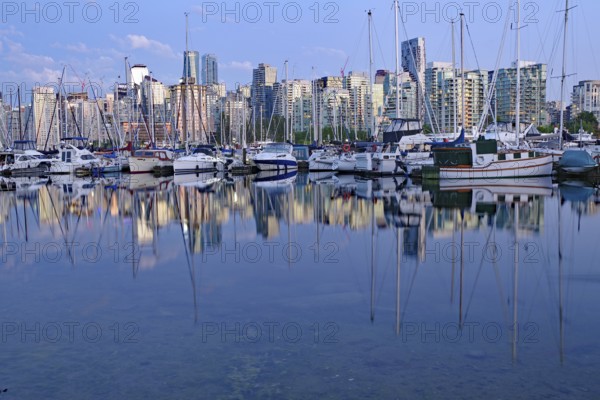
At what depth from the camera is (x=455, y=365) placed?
7.63 metres

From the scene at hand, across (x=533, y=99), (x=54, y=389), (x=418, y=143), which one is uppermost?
(x=533, y=99)

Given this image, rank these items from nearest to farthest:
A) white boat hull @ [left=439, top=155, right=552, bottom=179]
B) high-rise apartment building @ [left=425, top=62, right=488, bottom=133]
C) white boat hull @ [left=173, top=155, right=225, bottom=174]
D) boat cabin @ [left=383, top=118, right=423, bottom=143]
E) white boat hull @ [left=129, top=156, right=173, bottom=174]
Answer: white boat hull @ [left=439, top=155, right=552, bottom=179] → boat cabin @ [left=383, top=118, right=423, bottom=143] → white boat hull @ [left=173, top=155, right=225, bottom=174] → white boat hull @ [left=129, top=156, right=173, bottom=174] → high-rise apartment building @ [left=425, top=62, right=488, bottom=133]

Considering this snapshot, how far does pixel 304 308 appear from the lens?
10477 millimetres

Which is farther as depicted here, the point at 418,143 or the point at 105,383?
the point at 418,143

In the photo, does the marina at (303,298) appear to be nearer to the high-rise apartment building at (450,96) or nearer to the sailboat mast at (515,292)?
the sailboat mast at (515,292)

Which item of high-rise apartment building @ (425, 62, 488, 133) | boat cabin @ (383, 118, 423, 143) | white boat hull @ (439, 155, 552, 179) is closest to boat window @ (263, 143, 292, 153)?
boat cabin @ (383, 118, 423, 143)

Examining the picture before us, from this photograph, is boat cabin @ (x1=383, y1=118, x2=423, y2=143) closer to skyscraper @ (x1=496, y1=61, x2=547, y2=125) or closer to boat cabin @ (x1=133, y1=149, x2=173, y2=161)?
boat cabin @ (x1=133, y1=149, x2=173, y2=161)

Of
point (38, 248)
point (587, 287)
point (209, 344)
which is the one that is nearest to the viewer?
point (209, 344)

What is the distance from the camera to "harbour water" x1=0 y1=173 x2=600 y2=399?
23.8 ft

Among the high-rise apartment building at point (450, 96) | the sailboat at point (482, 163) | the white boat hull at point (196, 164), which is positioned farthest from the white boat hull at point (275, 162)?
the high-rise apartment building at point (450, 96)

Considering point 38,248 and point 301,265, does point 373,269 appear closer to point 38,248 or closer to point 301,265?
point 301,265

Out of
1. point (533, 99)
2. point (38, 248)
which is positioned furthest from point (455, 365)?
point (533, 99)

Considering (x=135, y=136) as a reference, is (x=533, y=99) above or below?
above

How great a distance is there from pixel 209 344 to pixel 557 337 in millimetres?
4587
